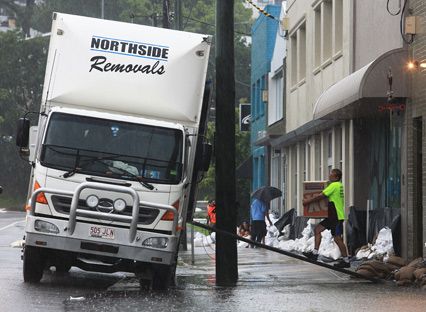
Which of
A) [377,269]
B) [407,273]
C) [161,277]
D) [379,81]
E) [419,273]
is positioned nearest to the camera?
[161,277]

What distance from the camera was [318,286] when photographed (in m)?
15.4

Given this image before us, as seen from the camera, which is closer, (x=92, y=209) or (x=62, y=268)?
(x=92, y=209)

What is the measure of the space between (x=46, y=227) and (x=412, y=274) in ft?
17.2

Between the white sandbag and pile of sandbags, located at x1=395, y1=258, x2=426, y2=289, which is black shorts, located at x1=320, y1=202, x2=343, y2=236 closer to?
the white sandbag

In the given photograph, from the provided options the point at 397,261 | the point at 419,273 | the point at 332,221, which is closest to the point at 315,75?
the point at 332,221

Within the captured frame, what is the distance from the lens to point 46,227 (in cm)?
1404

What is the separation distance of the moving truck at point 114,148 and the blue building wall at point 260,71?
24.2m

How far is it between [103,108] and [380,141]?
875 cm

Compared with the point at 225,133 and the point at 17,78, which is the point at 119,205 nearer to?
the point at 225,133

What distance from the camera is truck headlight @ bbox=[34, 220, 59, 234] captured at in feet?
46.0

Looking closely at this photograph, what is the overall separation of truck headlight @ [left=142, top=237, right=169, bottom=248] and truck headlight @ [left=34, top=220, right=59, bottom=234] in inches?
46.2

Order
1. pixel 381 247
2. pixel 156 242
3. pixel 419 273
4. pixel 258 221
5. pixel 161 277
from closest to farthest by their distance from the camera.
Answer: pixel 156 242, pixel 161 277, pixel 419 273, pixel 381 247, pixel 258 221

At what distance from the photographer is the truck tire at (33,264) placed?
1452cm

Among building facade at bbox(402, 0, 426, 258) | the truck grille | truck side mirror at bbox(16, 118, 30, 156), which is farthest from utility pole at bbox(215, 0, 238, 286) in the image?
building facade at bbox(402, 0, 426, 258)
